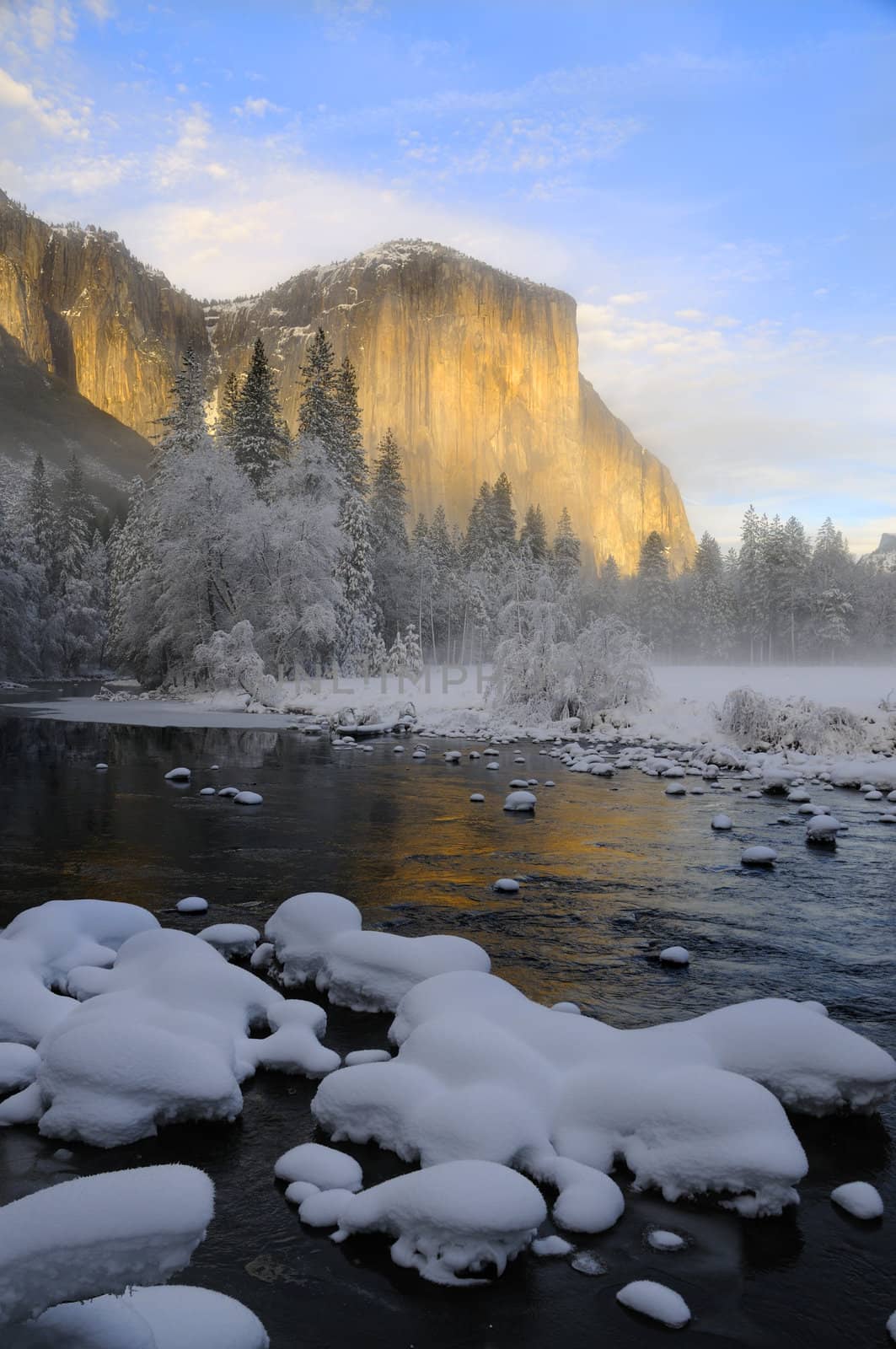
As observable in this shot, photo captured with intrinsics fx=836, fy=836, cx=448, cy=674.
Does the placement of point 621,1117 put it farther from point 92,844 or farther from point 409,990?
point 92,844

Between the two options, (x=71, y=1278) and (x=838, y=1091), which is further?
(x=838, y=1091)

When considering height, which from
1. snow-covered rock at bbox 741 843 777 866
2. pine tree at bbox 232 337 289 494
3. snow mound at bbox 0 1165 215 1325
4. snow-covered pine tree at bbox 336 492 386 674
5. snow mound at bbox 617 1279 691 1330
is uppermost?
pine tree at bbox 232 337 289 494

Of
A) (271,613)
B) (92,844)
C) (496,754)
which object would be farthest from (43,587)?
(92,844)

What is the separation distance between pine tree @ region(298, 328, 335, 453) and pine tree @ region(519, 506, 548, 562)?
82.1ft

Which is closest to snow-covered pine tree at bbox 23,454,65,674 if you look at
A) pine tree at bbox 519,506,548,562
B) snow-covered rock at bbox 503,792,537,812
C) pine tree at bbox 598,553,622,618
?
pine tree at bbox 519,506,548,562

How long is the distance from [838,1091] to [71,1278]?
11.5 feet

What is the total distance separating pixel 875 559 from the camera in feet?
284

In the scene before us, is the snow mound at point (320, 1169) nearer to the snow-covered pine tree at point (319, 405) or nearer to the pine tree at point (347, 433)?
the snow-covered pine tree at point (319, 405)

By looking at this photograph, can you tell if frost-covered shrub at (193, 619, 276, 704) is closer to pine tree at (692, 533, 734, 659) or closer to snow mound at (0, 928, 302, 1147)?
snow mound at (0, 928, 302, 1147)

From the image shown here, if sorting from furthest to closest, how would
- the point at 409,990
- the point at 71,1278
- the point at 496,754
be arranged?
1. the point at 496,754
2. the point at 409,990
3. the point at 71,1278

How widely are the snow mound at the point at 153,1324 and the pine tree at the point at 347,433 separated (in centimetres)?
4240

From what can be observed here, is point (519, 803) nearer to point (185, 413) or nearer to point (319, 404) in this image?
point (319, 404)

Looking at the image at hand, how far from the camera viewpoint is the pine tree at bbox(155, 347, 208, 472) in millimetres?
A: 41094

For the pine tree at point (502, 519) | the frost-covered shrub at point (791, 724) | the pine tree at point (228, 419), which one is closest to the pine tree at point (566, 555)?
the pine tree at point (502, 519)
